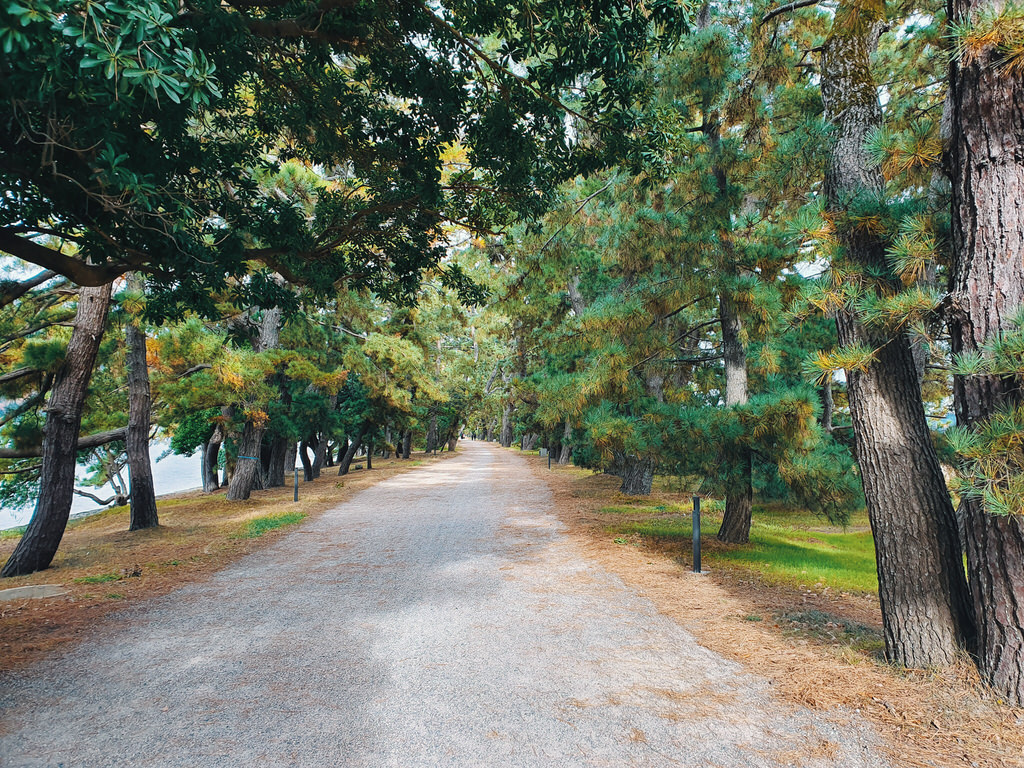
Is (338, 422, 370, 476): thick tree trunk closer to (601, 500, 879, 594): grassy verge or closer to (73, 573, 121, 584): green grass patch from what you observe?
(601, 500, 879, 594): grassy verge

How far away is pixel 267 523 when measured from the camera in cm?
986

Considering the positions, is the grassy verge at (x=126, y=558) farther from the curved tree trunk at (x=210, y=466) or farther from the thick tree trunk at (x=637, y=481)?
the thick tree trunk at (x=637, y=481)

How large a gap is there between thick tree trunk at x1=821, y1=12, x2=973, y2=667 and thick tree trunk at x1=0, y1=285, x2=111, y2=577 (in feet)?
31.4

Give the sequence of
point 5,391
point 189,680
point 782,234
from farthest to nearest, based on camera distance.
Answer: point 5,391
point 782,234
point 189,680

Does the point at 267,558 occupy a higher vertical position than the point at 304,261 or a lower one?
lower

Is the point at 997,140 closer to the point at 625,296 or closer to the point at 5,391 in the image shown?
the point at 625,296

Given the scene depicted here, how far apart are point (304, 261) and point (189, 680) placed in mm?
4291

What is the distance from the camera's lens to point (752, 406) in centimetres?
613

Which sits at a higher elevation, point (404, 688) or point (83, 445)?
point (83, 445)

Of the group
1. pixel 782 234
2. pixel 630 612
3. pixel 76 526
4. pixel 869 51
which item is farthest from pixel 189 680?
pixel 76 526

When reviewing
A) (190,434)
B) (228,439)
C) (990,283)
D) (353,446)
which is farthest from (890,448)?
(353,446)

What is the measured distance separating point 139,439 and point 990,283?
Result: 12674mm

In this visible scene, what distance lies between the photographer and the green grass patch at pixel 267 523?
9012 millimetres

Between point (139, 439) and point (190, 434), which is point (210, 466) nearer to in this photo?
point (190, 434)
